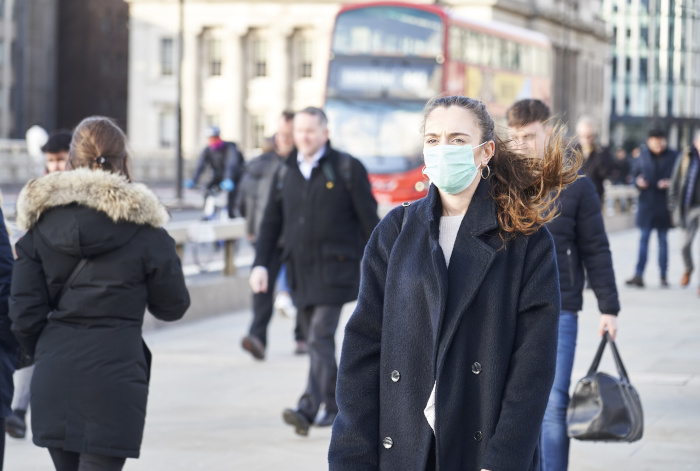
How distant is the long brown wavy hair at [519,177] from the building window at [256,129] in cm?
7374

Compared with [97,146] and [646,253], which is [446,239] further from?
[646,253]

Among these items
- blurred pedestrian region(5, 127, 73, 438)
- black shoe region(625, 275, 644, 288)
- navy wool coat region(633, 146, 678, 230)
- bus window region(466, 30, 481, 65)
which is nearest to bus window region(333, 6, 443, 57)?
bus window region(466, 30, 481, 65)

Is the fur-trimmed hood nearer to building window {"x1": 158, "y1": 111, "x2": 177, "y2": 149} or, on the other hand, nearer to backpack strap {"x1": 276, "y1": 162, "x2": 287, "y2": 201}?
backpack strap {"x1": 276, "y1": 162, "x2": 287, "y2": 201}

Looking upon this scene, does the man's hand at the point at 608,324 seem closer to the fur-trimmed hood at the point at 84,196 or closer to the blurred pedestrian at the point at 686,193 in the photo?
the fur-trimmed hood at the point at 84,196

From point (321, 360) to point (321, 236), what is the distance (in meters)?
0.74

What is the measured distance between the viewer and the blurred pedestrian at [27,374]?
22.1 feet

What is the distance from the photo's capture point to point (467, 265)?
127 inches

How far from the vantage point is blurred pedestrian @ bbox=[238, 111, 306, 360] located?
9.54 m

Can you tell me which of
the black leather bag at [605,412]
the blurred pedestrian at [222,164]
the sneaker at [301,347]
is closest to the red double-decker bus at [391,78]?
the blurred pedestrian at [222,164]

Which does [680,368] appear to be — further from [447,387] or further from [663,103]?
[663,103]

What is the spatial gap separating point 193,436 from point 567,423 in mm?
2556

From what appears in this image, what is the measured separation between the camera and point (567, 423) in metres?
5.32

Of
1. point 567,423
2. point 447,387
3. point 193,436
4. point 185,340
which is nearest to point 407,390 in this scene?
point 447,387

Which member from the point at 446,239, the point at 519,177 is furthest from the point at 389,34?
the point at 446,239
